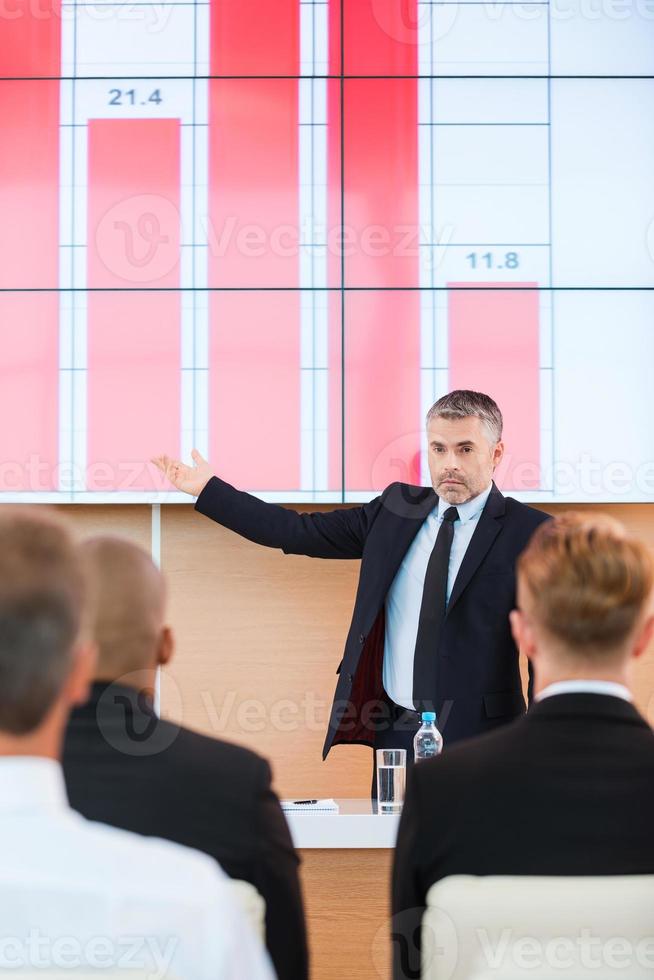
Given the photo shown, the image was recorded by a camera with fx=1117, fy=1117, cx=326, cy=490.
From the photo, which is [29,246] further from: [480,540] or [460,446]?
[480,540]

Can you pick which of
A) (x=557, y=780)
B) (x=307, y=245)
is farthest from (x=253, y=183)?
(x=557, y=780)

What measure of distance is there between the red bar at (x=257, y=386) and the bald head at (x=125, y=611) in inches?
71.7

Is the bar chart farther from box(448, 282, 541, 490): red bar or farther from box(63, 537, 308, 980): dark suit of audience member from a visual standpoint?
box(63, 537, 308, 980): dark suit of audience member

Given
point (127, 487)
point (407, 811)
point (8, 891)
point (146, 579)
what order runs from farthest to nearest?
1. point (127, 487)
2. point (146, 579)
3. point (407, 811)
4. point (8, 891)

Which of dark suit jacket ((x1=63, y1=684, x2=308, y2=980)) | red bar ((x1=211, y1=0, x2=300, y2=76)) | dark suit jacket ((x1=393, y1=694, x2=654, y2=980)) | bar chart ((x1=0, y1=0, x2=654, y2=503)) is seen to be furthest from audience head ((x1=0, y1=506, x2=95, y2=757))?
red bar ((x1=211, y1=0, x2=300, y2=76))

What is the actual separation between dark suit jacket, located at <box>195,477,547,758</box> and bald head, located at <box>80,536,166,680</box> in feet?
4.55

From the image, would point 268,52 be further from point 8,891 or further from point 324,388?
point 8,891

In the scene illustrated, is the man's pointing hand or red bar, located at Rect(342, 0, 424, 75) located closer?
the man's pointing hand

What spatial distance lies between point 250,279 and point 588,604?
217 cm

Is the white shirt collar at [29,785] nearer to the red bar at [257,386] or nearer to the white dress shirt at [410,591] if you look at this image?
the white dress shirt at [410,591]

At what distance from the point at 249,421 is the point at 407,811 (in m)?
2.05

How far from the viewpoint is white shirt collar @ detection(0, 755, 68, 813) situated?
819 millimetres

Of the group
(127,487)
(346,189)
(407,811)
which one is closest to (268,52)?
(346,189)

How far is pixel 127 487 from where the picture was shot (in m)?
3.13
